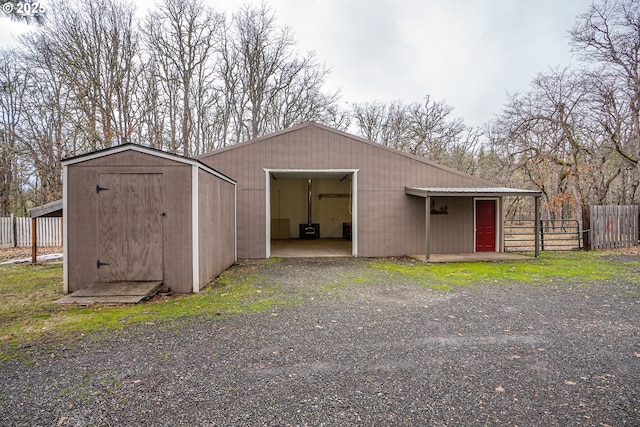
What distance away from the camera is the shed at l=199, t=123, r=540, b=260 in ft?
29.9

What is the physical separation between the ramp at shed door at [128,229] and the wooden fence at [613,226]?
13.0 metres

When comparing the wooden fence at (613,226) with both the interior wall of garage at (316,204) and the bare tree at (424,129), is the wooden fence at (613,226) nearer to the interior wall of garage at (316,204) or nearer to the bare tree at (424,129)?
the interior wall of garage at (316,204)

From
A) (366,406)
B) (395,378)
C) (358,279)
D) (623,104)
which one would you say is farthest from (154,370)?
(623,104)

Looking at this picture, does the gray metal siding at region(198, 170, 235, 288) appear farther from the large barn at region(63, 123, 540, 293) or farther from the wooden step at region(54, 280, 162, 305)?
the wooden step at region(54, 280, 162, 305)

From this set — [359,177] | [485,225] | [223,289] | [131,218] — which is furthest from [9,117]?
[485,225]

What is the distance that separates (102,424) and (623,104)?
55.4ft

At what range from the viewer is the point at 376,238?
9438 mm

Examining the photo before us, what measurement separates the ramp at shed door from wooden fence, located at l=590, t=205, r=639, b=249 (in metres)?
13.0

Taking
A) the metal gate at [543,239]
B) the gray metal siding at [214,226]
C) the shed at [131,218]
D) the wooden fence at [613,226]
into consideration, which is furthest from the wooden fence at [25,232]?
the wooden fence at [613,226]

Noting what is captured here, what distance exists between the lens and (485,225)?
9977 millimetres

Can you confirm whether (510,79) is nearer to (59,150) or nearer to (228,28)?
(228,28)

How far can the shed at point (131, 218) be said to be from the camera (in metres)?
5.10

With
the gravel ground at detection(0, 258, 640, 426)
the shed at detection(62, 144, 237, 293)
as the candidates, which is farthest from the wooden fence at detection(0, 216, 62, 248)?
the gravel ground at detection(0, 258, 640, 426)

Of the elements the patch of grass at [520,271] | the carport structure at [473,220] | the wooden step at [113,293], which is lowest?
the patch of grass at [520,271]
